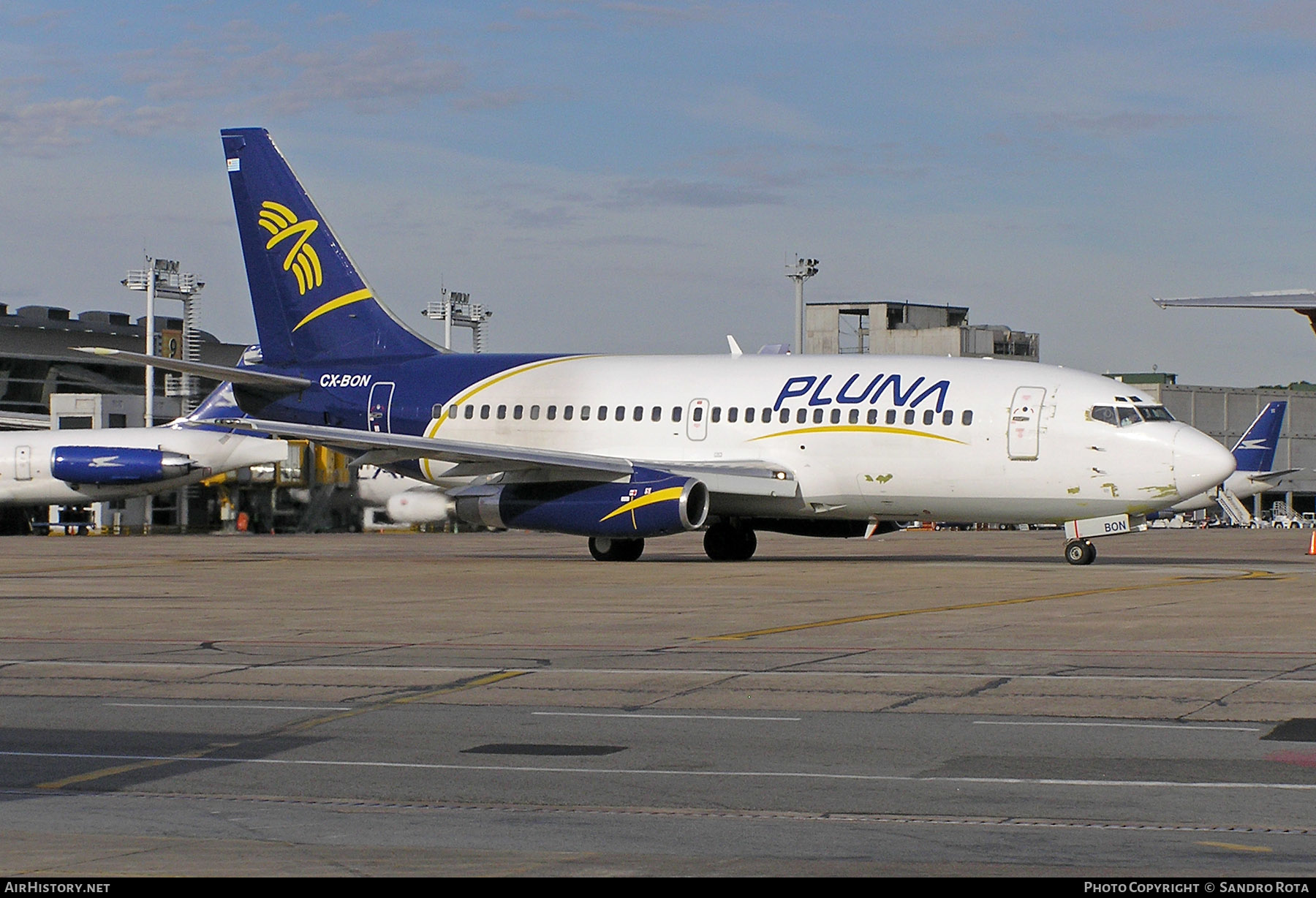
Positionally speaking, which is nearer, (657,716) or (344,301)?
(657,716)

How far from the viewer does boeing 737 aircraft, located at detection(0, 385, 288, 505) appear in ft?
204

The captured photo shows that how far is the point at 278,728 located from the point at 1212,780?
6.77 meters

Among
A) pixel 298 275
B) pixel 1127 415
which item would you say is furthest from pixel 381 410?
pixel 1127 415

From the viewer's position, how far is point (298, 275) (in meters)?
41.4

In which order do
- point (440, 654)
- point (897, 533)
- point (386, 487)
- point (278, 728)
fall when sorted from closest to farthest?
point (278, 728) → point (440, 654) → point (386, 487) → point (897, 533)

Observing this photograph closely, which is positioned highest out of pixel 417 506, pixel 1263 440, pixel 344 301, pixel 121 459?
pixel 344 301

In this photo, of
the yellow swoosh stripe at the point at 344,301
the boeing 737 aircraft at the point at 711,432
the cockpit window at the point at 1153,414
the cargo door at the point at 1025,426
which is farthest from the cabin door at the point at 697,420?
the yellow swoosh stripe at the point at 344,301

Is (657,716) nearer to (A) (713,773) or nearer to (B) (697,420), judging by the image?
(A) (713,773)

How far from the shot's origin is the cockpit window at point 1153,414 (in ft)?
106

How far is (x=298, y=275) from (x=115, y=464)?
2447 cm
